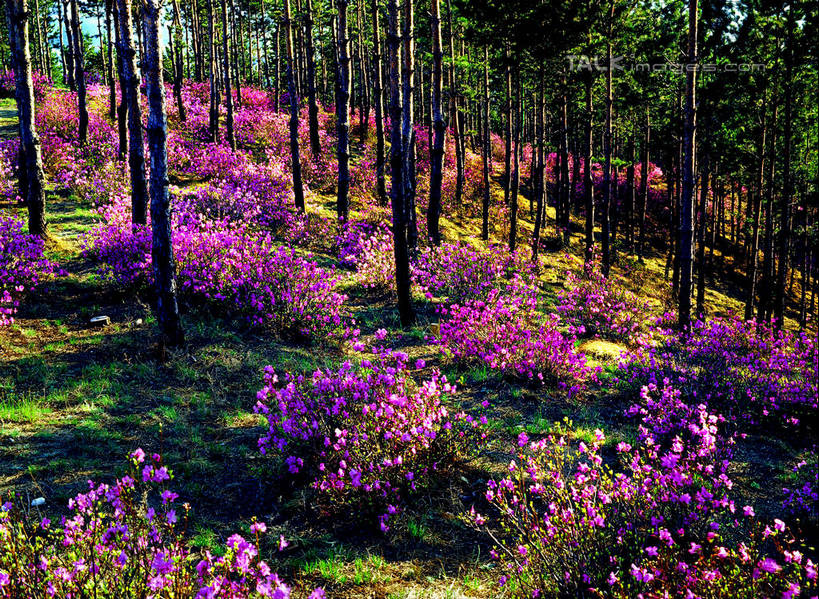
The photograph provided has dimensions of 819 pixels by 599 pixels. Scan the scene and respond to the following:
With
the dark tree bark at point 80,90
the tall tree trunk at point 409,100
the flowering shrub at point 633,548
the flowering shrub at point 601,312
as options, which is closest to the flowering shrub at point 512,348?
the flowering shrub at point 601,312

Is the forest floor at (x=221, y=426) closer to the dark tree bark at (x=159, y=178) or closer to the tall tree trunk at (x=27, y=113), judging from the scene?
the dark tree bark at (x=159, y=178)

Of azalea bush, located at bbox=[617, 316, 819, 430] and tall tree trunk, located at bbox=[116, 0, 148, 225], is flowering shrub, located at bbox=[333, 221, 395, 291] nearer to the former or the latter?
tall tree trunk, located at bbox=[116, 0, 148, 225]

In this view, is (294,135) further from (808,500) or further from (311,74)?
(808,500)

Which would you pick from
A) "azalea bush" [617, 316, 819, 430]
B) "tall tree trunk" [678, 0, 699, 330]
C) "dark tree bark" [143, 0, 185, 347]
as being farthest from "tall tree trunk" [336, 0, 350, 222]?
"azalea bush" [617, 316, 819, 430]

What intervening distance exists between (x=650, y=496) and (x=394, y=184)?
26.1 feet

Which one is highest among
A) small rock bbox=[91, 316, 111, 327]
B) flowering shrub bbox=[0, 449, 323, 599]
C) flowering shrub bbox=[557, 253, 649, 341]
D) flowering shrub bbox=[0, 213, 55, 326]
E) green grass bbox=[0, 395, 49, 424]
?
flowering shrub bbox=[0, 213, 55, 326]

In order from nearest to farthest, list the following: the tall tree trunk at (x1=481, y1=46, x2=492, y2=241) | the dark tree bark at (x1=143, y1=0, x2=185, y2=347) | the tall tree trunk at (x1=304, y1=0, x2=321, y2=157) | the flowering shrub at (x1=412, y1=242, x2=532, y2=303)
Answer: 1. the dark tree bark at (x1=143, y1=0, x2=185, y2=347)
2. the flowering shrub at (x1=412, y1=242, x2=532, y2=303)
3. the tall tree trunk at (x1=304, y1=0, x2=321, y2=157)
4. the tall tree trunk at (x1=481, y1=46, x2=492, y2=241)

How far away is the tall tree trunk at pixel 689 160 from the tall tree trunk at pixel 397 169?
6.74 m

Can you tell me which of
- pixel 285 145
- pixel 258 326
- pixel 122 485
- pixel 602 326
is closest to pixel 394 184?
pixel 258 326

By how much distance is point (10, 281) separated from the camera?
30.1ft

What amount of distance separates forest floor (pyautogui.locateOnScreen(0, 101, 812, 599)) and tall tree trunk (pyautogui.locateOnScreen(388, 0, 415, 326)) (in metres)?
0.68

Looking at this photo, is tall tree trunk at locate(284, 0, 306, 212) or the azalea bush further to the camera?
tall tree trunk at locate(284, 0, 306, 212)

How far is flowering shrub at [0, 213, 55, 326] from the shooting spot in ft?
28.8

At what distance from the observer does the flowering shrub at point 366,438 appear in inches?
192
